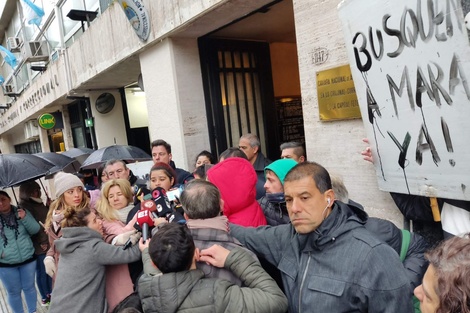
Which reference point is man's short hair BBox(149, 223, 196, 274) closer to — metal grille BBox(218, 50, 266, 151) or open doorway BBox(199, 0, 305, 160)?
open doorway BBox(199, 0, 305, 160)

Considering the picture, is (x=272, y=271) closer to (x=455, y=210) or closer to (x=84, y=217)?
(x=455, y=210)

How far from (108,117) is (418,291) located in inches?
378

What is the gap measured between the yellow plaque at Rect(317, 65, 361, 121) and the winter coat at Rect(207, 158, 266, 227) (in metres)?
1.28

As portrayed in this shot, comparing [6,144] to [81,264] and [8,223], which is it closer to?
[8,223]

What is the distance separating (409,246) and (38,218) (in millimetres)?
4695

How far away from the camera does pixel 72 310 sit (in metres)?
2.26

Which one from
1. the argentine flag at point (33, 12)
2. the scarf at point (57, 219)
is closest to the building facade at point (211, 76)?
the argentine flag at point (33, 12)

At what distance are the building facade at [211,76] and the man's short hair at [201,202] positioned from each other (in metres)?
1.77

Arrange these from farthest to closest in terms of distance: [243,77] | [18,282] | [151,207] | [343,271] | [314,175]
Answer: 1. [243,77]
2. [18,282]
3. [151,207]
4. [314,175]
5. [343,271]

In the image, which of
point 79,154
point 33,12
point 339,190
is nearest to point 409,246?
point 339,190

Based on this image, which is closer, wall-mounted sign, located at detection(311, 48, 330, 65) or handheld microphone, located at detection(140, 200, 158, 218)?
handheld microphone, located at detection(140, 200, 158, 218)

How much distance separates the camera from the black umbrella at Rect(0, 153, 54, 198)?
3.90 m

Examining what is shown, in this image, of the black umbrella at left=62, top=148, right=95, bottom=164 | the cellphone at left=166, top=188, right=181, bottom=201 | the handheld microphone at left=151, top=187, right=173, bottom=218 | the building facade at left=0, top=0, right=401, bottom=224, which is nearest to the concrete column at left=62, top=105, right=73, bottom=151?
the building facade at left=0, top=0, right=401, bottom=224

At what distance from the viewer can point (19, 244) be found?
3.92m
